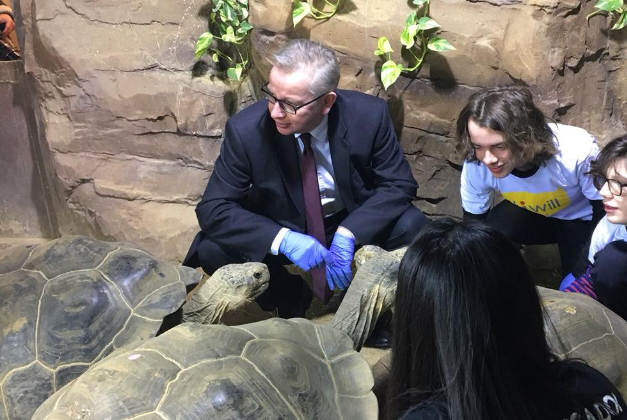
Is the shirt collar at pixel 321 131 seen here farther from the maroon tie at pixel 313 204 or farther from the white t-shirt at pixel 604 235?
the white t-shirt at pixel 604 235

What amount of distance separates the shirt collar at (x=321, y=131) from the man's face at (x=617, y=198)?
1.12m

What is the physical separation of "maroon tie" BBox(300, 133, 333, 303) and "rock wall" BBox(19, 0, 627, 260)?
584 millimetres

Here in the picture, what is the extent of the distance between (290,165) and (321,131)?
20cm

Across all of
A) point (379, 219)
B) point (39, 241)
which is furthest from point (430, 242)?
point (39, 241)

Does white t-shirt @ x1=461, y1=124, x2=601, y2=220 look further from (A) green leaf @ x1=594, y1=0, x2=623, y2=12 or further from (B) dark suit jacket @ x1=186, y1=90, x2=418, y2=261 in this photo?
(A) green leaf @ x1=594, y1=0, x2=623, y2=12

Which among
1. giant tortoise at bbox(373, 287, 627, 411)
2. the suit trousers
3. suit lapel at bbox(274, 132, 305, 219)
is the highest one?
suit lapel at bbox(274, 132, 305, 219)

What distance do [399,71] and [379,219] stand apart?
2.32 ft

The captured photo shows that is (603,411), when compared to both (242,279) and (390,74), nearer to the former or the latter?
(242,279)

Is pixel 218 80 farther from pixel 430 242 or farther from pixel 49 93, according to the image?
pixel 430 242

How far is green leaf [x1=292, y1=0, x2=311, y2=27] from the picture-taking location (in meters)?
2.78

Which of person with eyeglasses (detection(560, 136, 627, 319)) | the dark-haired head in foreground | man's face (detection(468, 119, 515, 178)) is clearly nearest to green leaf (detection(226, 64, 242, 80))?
man's face (detection(468, 119, 515, 178))

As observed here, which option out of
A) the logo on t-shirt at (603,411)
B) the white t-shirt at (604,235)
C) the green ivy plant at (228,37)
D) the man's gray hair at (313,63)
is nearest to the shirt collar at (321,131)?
the man's gray hair at (313,63)

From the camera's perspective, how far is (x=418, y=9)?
271cm

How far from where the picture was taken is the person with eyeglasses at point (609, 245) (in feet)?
6.81
